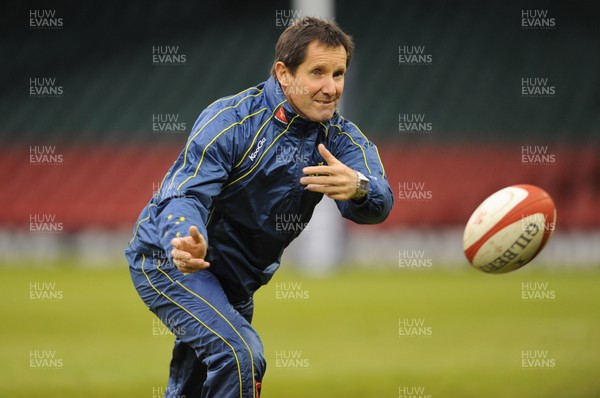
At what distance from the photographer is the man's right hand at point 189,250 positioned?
4.46 metres

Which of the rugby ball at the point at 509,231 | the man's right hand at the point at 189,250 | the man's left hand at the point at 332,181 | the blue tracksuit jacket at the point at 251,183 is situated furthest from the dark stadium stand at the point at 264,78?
the man's right hand at the point at 189,250

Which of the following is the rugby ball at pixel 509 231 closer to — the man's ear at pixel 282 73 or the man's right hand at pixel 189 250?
the man's ear at pixel 282 73

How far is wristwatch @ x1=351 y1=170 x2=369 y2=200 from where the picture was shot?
491 cm

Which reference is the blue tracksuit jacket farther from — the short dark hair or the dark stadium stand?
the dark stadium stand

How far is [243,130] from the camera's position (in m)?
5.16

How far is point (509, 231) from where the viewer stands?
6258mm

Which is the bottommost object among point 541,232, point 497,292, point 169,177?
point 497,292

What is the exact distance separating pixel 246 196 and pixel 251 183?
9 cm

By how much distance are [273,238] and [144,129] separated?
69.6 ft

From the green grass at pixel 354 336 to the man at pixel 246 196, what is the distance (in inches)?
110

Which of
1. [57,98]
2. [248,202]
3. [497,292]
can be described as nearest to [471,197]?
[497,292]

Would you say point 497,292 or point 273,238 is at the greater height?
point 273,238

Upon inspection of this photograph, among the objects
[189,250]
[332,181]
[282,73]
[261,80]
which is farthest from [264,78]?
[189,250]

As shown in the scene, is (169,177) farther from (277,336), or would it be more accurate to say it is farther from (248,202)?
(277,336)
